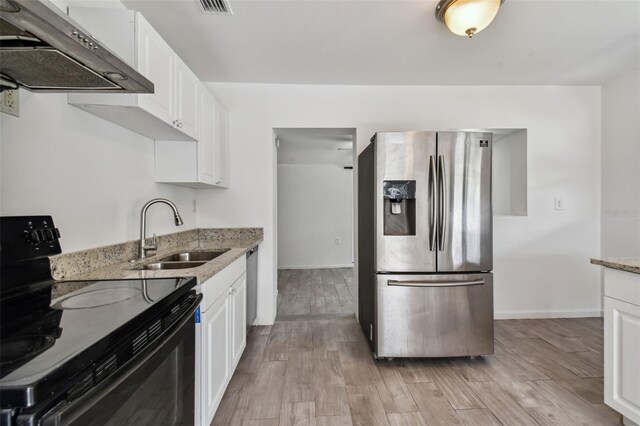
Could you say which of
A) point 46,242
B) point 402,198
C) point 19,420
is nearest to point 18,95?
point 46,242

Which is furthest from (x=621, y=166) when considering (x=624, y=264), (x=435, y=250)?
(x=435, y=250)

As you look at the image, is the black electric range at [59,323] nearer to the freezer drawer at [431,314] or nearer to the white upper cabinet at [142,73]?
the white upper cabinet at [142,73]

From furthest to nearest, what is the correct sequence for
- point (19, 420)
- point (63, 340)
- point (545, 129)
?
point (545, 129)
point (63, 340)
point (19, 420)

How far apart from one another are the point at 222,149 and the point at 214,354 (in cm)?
188

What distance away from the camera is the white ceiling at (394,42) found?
178 cm

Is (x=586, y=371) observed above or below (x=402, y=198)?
below

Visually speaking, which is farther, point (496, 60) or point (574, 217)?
point (574, 217)

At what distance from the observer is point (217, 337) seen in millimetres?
1524

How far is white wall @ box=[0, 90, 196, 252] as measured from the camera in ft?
3.62

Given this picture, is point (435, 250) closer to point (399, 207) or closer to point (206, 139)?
point (399, 207)

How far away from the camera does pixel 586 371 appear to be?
6.61ft

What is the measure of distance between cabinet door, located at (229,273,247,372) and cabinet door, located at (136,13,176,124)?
117cm

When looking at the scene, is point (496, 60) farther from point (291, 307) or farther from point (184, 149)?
point (291, 307)

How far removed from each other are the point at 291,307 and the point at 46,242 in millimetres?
2613
